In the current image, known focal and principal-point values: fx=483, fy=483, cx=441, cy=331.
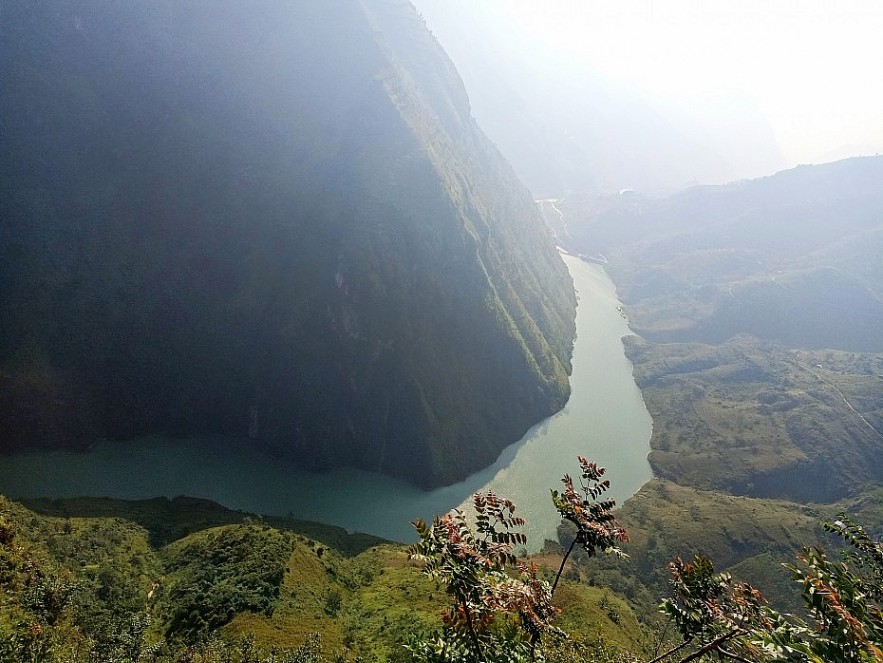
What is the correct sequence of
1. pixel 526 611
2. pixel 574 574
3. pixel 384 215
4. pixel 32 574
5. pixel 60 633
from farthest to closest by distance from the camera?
pixel 384 215 < pixel 574 574 < pixel 32 574 < pixel 60 633 < pixel 526 611

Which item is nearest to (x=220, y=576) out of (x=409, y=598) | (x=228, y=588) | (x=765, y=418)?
(x=228, y=588)

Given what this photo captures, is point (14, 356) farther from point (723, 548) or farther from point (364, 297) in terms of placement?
point (723, 548)

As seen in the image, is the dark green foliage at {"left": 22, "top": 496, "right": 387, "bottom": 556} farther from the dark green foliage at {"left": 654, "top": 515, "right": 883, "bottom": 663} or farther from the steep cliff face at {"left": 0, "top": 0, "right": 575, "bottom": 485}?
the dark green foliage at {"left": 654, "top": 515, "right": 883, "bottom": 663}

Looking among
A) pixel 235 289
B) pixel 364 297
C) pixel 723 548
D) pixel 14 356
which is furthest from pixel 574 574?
pixel 14 356

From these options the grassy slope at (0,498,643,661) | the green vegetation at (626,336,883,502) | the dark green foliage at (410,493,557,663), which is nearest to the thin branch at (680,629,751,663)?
the dark green foliage at (410,493,557,663)

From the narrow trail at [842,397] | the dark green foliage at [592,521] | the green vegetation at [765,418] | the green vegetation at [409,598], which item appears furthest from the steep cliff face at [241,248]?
the narrow trail at [842,397]
